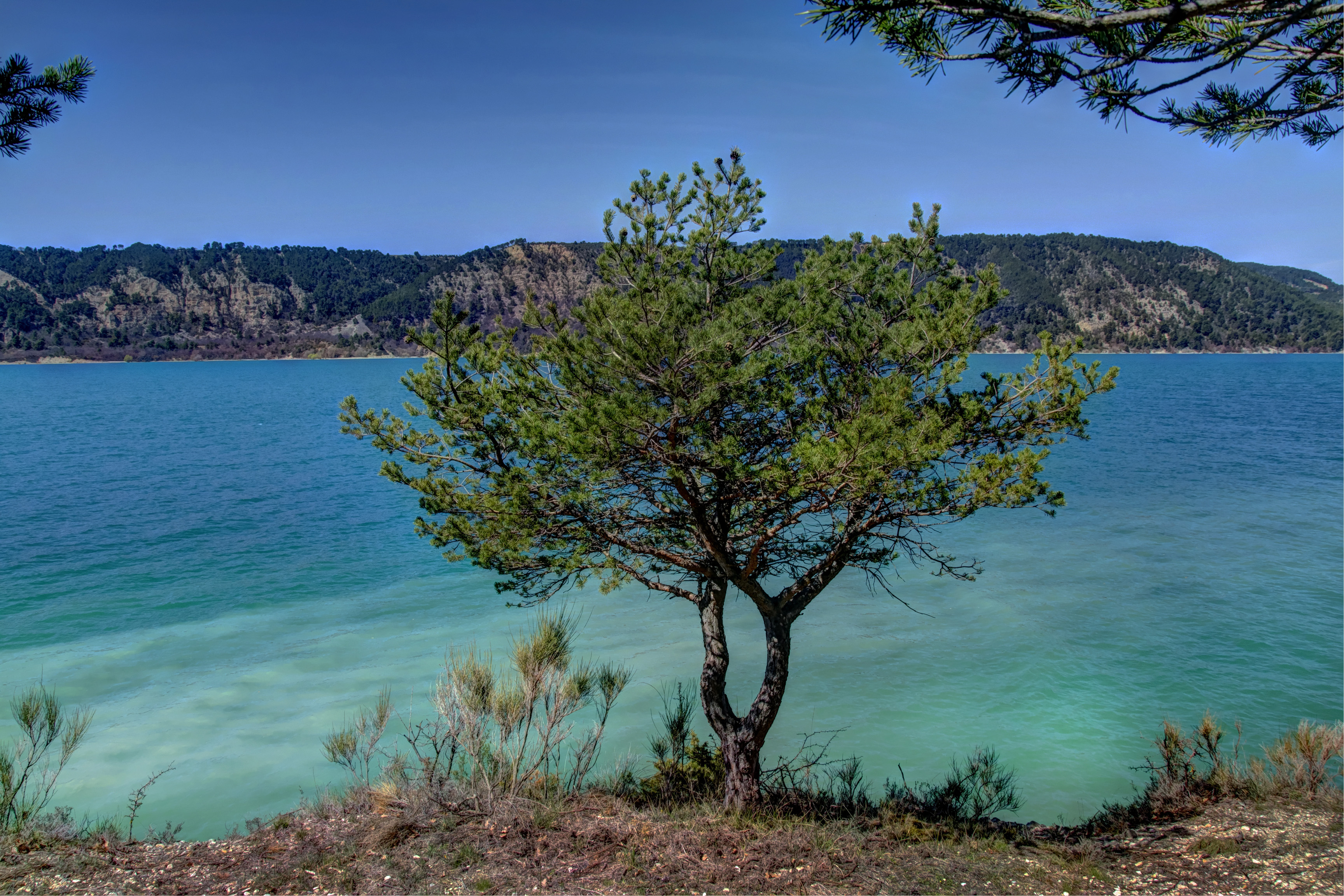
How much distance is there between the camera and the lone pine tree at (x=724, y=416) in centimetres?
536

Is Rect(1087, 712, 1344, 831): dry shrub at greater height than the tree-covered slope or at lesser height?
lesser

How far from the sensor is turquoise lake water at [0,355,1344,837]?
10.5m

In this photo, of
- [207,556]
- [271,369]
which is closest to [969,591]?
[207,556]

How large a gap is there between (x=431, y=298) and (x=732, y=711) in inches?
5421

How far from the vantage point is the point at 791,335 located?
18.9ft

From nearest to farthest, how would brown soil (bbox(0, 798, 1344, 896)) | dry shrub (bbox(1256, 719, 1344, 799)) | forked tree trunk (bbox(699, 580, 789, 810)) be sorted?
brown soil (bbox(0, 798, 1344, 896)) < forked tree trunk (bbox(699, 580, 789, 810)) < dry shrub (bbox(1256, 719, 1344, 799))

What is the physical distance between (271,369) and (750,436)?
130804 millimetres

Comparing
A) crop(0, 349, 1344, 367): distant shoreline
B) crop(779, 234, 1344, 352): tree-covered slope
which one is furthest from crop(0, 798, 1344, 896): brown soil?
crop(0, 349, 1344, 367): distant shoreline

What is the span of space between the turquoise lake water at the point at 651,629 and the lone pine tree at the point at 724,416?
4.20 meters

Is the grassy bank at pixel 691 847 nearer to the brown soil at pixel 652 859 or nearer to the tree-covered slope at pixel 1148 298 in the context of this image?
the brown soil at pixel 652 859

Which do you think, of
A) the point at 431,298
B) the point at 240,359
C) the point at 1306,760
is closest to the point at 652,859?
the point at 1306,760

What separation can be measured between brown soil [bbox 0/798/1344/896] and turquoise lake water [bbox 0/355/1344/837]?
2969mm

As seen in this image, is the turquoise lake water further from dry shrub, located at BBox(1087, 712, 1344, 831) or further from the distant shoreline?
the distant shoreline

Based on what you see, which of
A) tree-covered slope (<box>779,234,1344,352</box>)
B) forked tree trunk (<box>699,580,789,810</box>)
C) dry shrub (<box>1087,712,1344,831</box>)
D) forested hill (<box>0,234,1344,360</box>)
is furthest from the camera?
forested hill (<box>0,234,1344,360</box>)
